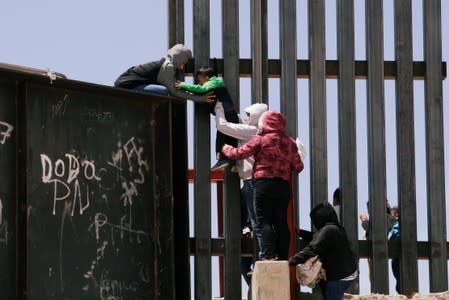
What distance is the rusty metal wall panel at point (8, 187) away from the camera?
12.2 meters

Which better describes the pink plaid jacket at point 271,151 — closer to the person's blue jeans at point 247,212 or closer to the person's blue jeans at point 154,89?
the person's blue jeans at point 247,212

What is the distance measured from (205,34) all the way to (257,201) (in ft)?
7.06

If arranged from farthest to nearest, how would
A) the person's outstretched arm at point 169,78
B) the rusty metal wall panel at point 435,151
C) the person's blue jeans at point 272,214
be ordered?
the rusty metal wall panel at point 435,151 → the person's outstretched arm at point 169,78 → the person's blue jeans at point 272,214

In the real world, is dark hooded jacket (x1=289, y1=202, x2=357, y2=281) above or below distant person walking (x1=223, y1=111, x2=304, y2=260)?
below

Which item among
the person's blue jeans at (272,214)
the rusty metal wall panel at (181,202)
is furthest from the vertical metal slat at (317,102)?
the rusty metal wall panel at (181,202)

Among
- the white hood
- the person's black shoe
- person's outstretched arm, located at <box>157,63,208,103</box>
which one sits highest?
person's outstretched arm, located at <box>157,63,208,103</box>

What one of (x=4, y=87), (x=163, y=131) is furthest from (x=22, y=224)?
(x=163, y=131)

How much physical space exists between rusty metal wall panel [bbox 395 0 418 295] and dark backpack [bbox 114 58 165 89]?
268 cm

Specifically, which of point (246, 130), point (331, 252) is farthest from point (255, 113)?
point (331, 252)

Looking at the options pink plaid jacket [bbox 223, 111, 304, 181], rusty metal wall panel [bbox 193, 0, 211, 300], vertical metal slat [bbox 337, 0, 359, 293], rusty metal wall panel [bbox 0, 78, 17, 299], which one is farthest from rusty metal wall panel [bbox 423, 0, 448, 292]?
rusty metal wall panel [bbox 0, 78, 17, 299]

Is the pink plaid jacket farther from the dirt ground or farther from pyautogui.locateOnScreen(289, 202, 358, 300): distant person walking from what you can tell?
the dirt ground

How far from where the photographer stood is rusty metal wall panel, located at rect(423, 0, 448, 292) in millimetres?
14844

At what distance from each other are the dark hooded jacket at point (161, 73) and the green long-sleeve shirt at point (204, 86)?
0.06 m

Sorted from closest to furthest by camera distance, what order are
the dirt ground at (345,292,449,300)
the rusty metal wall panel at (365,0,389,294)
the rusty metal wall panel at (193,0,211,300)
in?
the dirt ground at (345,292,449,300) < the rusty metal wall panel at (193,0,211,300) < the rusty metal wall panel at (365,0,389,294)
